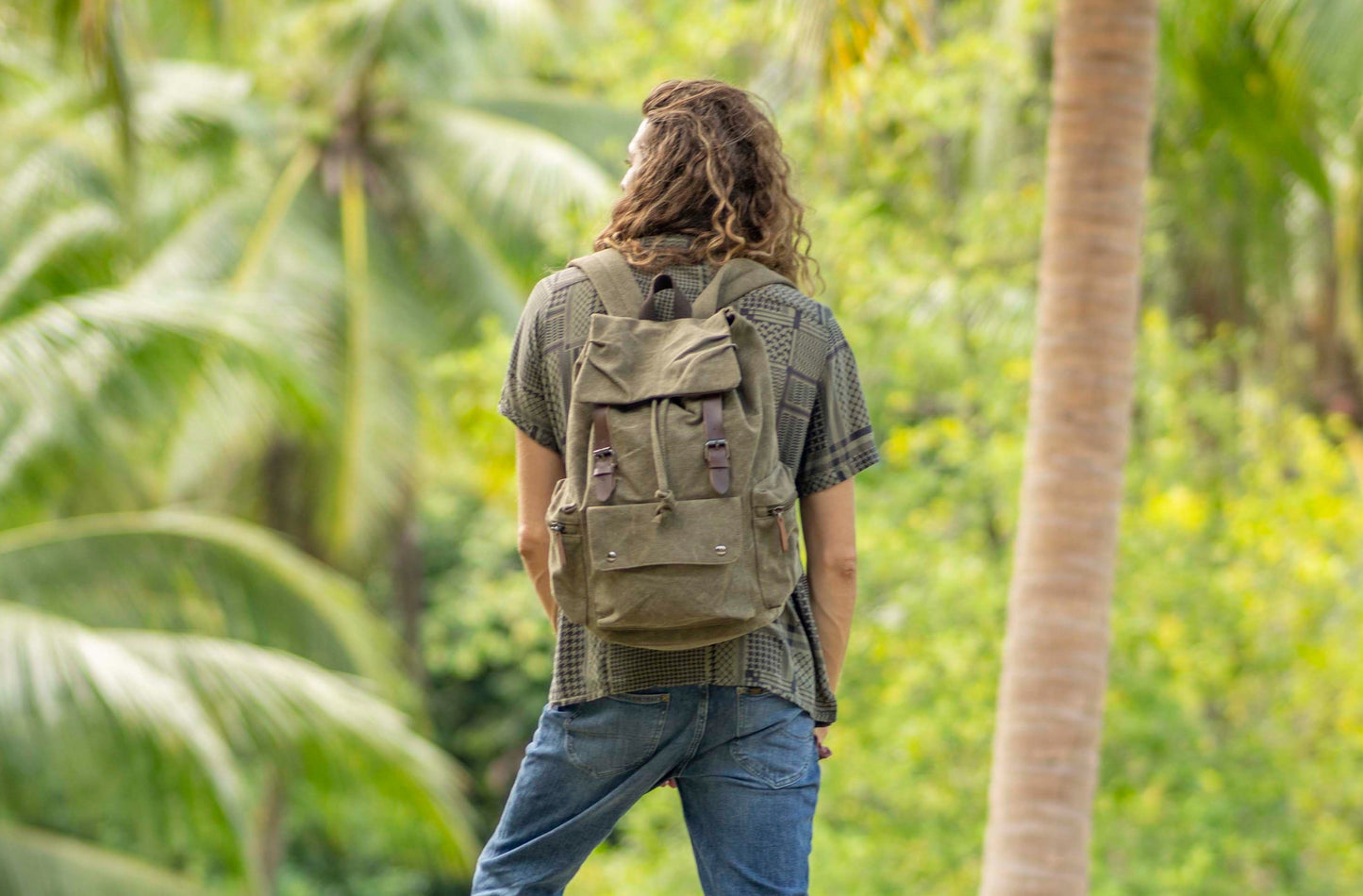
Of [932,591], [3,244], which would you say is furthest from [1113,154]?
[3,244]

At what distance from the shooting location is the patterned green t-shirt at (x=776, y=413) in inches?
76.0

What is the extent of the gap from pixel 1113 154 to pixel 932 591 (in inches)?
152

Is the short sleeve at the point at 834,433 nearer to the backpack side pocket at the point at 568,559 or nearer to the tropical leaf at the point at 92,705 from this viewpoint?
the backpack side pocket at the point at 568,559

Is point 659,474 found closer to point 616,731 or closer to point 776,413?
point 776,413

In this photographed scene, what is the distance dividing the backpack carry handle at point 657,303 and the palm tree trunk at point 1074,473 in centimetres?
255

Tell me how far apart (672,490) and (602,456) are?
4.0 inches

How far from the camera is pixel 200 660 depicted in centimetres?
606

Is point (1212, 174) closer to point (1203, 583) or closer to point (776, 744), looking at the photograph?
point (1203, 583)

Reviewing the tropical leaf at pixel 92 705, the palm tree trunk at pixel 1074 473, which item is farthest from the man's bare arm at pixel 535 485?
the tropical leaf at pixel 92 705

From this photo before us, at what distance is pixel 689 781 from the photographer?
2021 millimetres

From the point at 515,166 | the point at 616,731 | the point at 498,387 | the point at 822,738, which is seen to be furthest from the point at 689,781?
the point at 515,166

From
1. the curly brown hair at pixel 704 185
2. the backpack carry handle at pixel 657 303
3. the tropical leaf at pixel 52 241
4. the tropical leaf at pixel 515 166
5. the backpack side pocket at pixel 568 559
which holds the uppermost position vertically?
the tropical leaf at pixel 515 166

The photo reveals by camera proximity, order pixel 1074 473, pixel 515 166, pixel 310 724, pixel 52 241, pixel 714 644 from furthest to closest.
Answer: pixel 515 166 < pixel 52 241 < pixel 310 724 < pixel 1074 473 < pixel 714 644

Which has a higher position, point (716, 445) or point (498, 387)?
point (498, 387)
